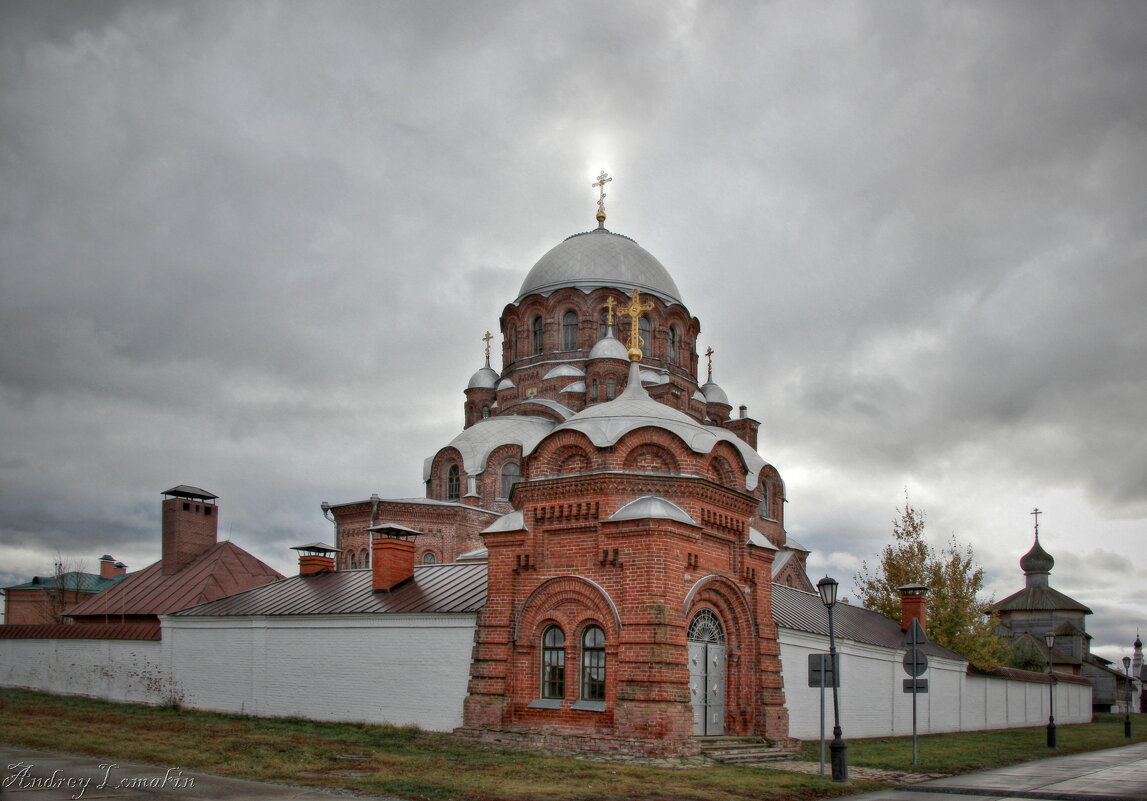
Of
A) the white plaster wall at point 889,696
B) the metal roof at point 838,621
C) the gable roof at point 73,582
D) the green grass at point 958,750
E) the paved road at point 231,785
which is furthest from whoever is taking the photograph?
the gable roof at point 73,582

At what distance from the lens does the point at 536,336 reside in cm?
4019

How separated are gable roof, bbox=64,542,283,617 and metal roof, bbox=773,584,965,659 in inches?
572

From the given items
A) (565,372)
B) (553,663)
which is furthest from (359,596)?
(565,372)

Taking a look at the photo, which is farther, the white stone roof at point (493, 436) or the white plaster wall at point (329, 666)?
the white stone roof at point (493, 436)

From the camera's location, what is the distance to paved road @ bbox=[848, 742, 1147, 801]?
43.6ft

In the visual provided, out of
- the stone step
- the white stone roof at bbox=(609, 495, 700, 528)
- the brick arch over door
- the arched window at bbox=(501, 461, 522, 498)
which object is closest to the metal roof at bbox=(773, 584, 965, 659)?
the brick arch over door

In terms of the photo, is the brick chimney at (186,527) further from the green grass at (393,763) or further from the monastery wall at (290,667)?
the green grass at (393,763)

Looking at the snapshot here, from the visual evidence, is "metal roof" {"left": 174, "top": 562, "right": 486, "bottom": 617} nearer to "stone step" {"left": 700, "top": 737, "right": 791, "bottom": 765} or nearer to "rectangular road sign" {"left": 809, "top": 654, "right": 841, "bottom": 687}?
"stone step" {"left": 700, "top": 737, "right": 791, "bottom": 765}

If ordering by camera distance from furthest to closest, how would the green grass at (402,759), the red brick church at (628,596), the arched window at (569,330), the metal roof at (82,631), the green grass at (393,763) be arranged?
the arched window at (569,330) → the metal roof at (82,631) → the red brick church at (628,596) → the green grass at (402,759) → the green grass at (393,763)

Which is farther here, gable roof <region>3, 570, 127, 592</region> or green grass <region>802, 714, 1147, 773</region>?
gable roof <region>3, 570, 127, 592</region>

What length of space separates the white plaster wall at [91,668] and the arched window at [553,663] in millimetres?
11229

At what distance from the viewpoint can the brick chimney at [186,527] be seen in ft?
98.7

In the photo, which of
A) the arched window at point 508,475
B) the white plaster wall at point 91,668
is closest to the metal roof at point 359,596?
the white plaster wall at point 91,668

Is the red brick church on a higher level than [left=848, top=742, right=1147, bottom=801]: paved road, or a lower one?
higher
